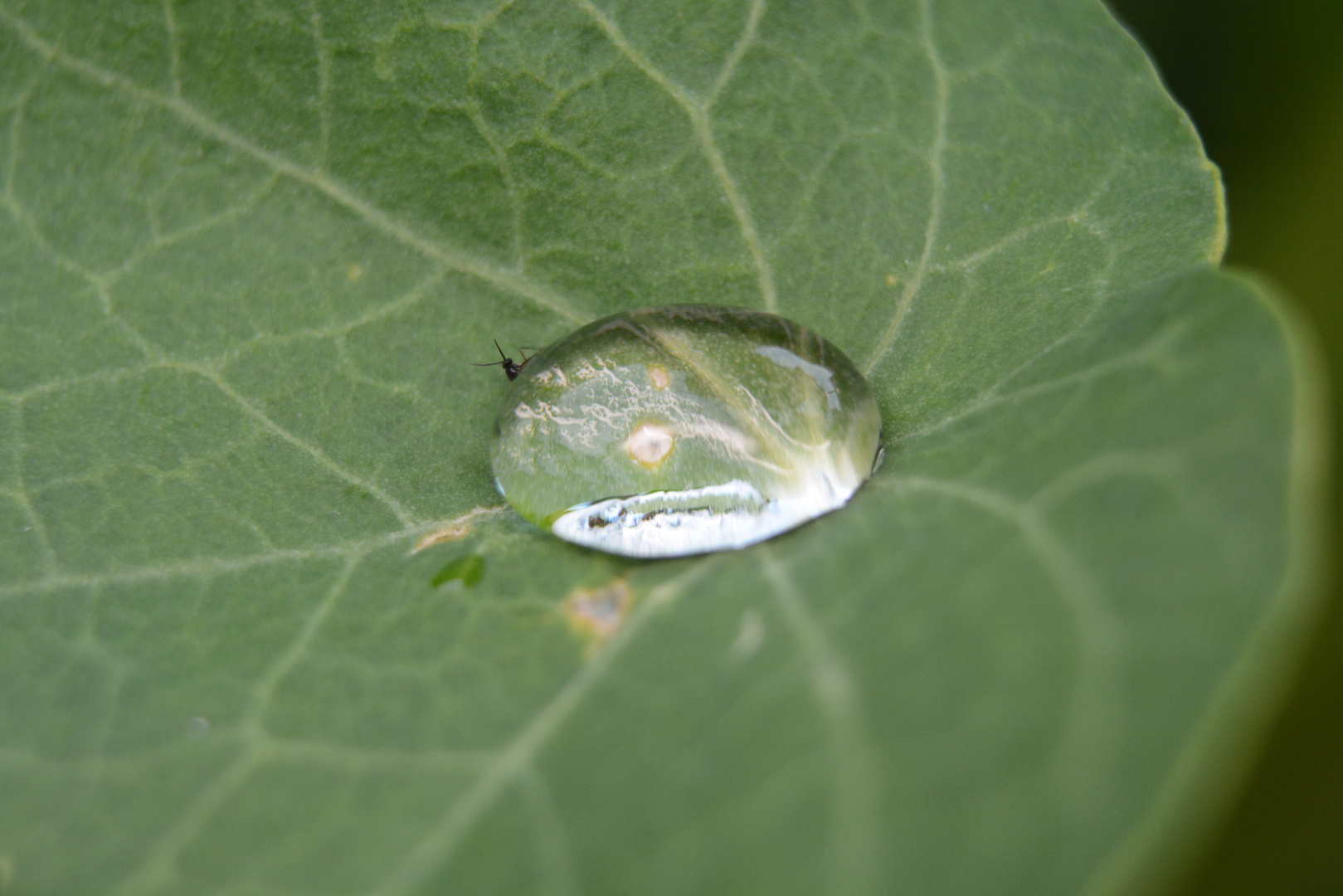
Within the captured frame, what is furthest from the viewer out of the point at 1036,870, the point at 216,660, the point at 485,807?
the point at 216,660

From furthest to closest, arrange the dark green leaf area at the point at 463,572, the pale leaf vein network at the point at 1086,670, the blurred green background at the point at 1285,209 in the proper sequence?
the blurred green background at the point at 1285,209, the dark green leaf area at the point at 463,572, the pale leaf vein network at the point at 1086,670

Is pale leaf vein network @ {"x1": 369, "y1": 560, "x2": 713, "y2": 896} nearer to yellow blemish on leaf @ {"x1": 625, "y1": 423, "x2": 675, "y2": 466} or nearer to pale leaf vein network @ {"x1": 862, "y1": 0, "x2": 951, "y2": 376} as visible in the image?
yellow blemish on leaf @ {"x1": 625, "y1": 423, "x2": 675, "y2": 466}

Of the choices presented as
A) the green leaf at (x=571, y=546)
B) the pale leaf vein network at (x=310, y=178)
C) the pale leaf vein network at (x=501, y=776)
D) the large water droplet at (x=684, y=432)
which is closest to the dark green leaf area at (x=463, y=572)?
the green leaf at (x=571, y=546)

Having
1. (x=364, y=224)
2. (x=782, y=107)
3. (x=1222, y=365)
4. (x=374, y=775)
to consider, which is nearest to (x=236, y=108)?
(x=364, y=224)

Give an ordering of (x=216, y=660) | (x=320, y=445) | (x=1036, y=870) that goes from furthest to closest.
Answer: (x=320, y=445), (x=216, y=660), (x=1036, y=870)

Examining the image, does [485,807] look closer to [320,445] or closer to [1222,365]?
[320,445]

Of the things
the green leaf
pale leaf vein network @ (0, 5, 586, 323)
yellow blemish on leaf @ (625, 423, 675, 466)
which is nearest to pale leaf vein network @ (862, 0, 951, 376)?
the green leaf

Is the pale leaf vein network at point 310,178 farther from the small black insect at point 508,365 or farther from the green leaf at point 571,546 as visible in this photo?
the small black insect at point 508,365
